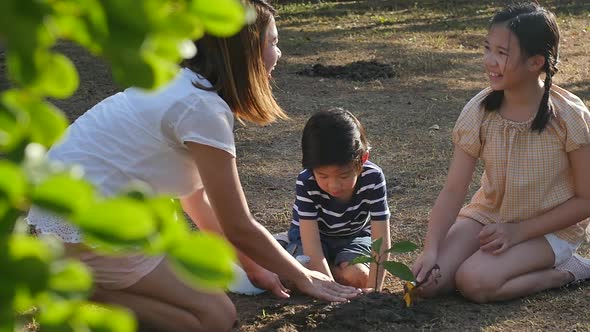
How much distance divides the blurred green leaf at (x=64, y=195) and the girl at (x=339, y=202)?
2672 mm

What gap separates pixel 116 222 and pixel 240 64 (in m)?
2.25

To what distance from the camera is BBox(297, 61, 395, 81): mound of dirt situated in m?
7.34

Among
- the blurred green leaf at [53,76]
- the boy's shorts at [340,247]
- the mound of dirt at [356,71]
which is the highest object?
the blurred green leaf at [53,76]

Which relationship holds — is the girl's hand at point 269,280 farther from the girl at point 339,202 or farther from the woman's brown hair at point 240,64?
the woman's brown hair at point 240,64

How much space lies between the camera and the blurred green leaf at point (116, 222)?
66 centimetres

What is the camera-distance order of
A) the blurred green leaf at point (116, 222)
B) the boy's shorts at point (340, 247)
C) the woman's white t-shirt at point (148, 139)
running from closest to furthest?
the blurred green leaf at point (116, 222) → the woman's white t-shirt at point (148, 139) → the boy's shorts at point (340, 247)

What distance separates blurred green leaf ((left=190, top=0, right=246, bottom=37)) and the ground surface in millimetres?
2497

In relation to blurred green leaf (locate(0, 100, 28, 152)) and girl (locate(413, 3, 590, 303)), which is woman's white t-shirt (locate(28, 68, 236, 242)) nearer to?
girl (locate(413, 3, 590, 303))

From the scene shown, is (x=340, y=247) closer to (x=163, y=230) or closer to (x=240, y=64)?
(x=240, y=64)

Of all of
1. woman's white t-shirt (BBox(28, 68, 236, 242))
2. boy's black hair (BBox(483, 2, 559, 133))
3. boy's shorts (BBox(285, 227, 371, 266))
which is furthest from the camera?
boy's shorts (BBox(285, 227, 371, 266))

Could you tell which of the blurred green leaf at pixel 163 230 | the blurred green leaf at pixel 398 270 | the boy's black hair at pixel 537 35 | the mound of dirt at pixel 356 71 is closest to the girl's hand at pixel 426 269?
the blurred green leaf at pixel 398 270

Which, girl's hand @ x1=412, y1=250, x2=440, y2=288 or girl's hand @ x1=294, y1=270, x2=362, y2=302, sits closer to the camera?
girl's hand @ x1=294, y1=270, x2=362, y2=302

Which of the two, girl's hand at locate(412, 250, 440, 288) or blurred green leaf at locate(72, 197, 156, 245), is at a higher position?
blurred green leaf at locate(72, 197, 156, 245)

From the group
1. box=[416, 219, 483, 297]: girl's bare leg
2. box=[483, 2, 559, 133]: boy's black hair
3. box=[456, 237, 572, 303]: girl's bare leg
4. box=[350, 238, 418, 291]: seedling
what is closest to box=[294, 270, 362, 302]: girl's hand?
box=[350, 238, 418, 291]: seedling
